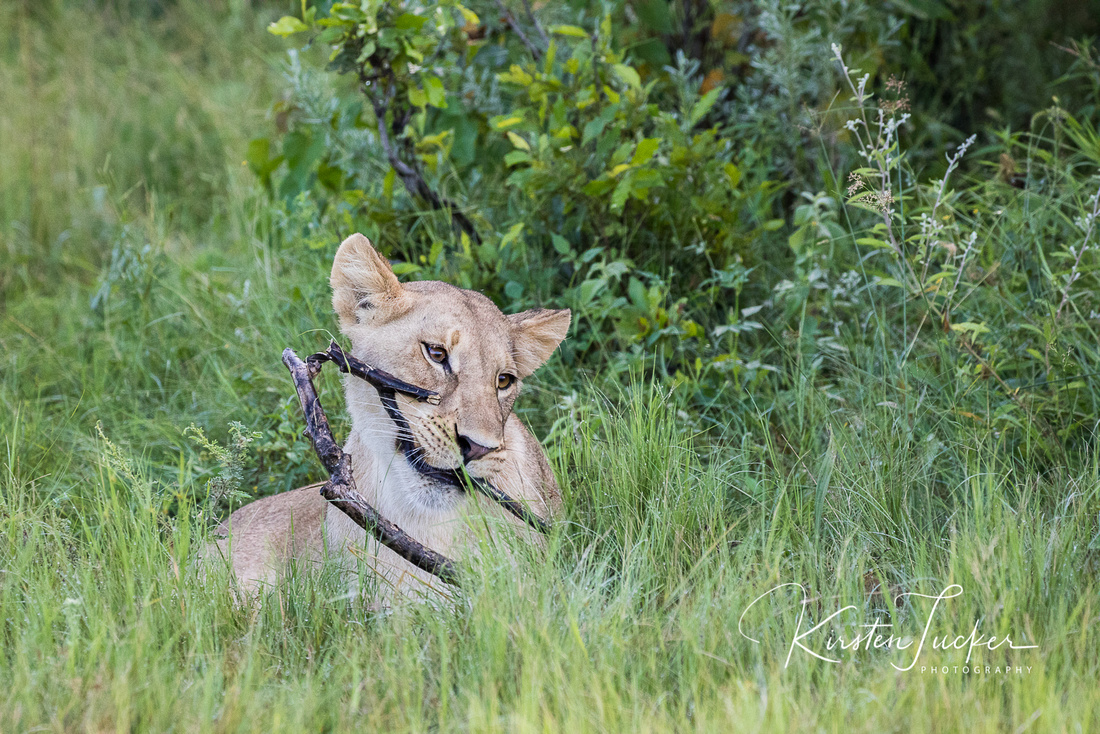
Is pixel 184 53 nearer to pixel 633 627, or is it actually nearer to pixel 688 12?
pixel 688 12

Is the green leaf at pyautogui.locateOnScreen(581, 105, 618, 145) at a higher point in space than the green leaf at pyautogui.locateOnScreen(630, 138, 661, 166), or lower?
higher

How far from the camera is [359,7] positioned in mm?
4641

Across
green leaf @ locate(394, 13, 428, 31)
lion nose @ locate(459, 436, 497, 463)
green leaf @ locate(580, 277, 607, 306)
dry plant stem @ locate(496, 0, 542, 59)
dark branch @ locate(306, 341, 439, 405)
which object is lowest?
green leaf @ locate(580, 277, 607, 306)

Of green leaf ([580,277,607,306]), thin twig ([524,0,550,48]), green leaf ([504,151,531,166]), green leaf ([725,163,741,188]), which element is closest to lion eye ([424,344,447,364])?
green leaf ([580,277,607,306])

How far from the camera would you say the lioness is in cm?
317

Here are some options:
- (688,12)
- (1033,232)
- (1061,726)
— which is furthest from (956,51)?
(1061,726)

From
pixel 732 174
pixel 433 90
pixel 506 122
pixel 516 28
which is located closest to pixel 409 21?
pixel 433 90

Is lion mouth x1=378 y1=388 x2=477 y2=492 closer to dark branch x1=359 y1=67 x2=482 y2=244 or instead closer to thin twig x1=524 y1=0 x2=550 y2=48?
dark branch x1=359 y1=67 x2=482 y2=244

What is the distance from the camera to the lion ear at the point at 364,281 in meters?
3.46

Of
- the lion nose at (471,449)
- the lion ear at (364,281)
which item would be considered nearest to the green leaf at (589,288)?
the lion ear at (364,281)

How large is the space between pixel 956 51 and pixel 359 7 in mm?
3741

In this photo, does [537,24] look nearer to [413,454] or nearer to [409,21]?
[409,21]

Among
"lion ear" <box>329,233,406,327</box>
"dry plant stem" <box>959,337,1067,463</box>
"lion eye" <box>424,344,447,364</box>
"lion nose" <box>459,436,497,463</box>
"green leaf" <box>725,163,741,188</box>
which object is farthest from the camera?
"green leaf" <box>725,163,741,188</box>

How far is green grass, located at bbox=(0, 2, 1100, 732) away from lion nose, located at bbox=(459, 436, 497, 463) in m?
0.32
